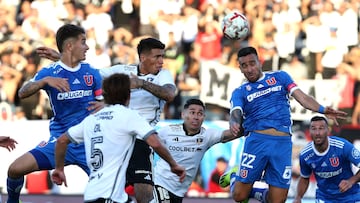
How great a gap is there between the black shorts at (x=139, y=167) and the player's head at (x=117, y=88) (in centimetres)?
272

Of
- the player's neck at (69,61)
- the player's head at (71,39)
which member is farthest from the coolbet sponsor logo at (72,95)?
the player's head at (71,39)

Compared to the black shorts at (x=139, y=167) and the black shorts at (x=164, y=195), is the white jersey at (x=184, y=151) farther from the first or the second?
the black shorts at (x=139, y=167)

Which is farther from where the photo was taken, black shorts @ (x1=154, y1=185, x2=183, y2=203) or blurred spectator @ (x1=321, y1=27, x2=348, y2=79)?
blurred spectator @ (x1=321, y1=27, x2=348, y2=79)

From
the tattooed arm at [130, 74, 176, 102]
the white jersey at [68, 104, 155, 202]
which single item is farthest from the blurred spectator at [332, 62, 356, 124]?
the white jersey at [68, 104, 155, 202]

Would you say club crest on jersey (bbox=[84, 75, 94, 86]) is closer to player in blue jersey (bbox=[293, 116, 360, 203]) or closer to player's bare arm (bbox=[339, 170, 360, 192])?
player in blue jersey (bbox=[293, 116, 360, 203])

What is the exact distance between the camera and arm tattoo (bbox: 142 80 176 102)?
963 cm

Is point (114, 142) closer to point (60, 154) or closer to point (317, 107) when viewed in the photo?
point (60, 154)

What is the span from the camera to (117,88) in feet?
23.7

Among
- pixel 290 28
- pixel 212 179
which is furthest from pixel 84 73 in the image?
pixel 290 28

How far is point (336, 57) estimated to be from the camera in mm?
16922

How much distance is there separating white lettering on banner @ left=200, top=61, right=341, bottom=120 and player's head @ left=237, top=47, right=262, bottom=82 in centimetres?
A: 634

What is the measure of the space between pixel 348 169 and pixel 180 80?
6139mm

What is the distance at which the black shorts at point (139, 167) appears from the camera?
10.0 metres

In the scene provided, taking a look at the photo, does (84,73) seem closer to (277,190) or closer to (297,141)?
(277,190)
